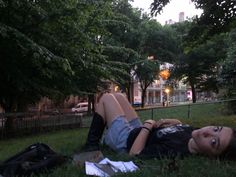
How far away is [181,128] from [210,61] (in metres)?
44.7

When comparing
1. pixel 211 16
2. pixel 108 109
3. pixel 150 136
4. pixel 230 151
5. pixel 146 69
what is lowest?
pixel 230 151

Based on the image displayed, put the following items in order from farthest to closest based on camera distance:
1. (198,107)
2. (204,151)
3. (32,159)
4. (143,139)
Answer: (198,107), (143,139), (204,151), (32,159)

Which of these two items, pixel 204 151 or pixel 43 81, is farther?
pixel 43 81

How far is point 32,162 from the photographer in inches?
152

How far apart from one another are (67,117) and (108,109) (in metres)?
17.9

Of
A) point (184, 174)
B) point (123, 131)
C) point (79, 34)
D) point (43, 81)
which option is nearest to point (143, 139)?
point (123, 131)

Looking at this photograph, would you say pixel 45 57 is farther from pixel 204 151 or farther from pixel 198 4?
pixel 204 151

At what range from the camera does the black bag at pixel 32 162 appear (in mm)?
3658

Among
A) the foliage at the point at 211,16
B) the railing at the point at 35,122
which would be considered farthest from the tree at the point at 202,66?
the foliage at the point at 211,16

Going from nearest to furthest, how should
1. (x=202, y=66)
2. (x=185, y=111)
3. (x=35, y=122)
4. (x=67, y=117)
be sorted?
1. (x=35, y=122)
2. (x=185, y=111)
3. (x=67, y=117)
4. (x=202, y=66)

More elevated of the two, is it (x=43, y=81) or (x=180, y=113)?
(x=43, y=81)

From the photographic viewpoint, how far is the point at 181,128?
478 cm

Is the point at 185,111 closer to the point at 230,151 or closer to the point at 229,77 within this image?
the point at 229,77

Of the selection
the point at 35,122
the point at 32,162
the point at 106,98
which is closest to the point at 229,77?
the point at 35,122
